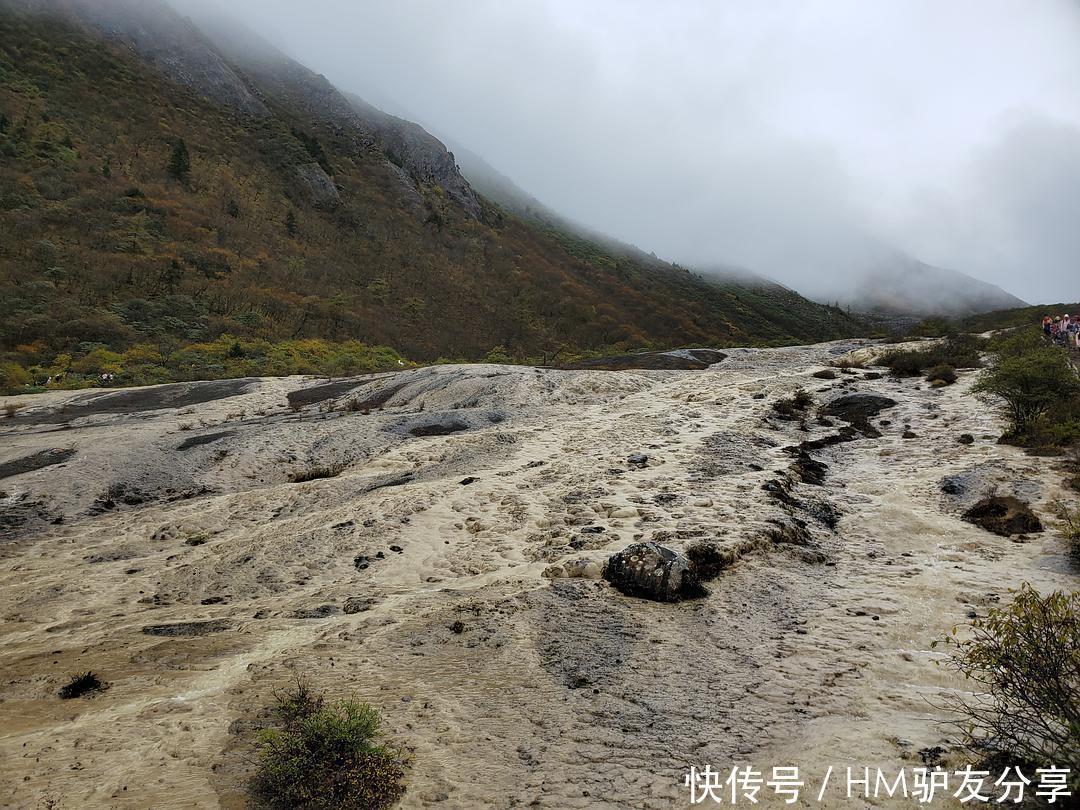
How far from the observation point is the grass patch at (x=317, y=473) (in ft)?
42.5

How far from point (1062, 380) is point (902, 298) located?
6412 inches

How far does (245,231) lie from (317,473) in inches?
1822

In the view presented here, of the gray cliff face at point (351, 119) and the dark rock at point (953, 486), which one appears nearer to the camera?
the dark rock at point (953, 486)

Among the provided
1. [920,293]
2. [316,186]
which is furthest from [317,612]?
[920,293]

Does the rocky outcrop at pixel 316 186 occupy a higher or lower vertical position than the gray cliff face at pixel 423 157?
lower

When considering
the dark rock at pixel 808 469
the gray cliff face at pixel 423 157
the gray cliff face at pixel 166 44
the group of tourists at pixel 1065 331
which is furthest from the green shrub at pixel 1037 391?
the gray cliff face at pixel 166 44

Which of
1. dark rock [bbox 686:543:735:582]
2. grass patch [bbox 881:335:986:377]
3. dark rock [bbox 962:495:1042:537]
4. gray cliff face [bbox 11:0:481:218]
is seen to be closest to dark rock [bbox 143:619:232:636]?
dark rock [bbox 686:543:735:582]

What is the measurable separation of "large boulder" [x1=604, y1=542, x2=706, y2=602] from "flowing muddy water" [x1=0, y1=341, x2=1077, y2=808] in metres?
0.23

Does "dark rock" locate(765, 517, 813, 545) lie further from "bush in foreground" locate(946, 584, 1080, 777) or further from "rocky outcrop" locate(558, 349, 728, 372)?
"rocky outcrop" locate(558, 349, 728, 372)

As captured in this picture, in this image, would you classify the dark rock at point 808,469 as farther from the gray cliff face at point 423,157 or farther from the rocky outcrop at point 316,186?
the gray cliff face at point 423,157

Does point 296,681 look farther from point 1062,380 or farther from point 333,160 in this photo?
point 333,160

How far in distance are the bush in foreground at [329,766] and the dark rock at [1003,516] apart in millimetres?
10407

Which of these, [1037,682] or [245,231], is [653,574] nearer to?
[1037,682]

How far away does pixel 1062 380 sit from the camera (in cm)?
1365
